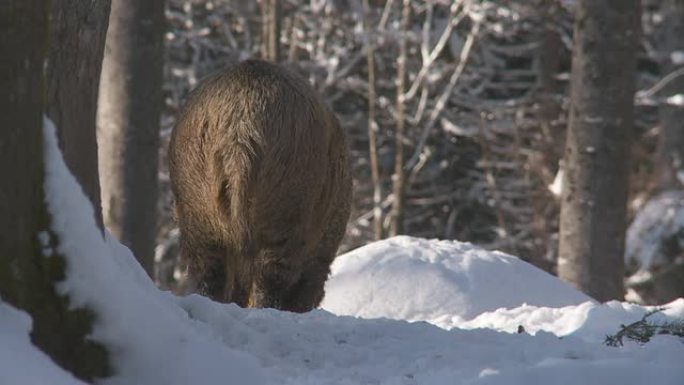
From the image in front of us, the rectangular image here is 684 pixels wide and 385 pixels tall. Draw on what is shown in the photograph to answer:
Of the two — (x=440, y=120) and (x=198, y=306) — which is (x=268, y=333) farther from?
(x=440, y=120)

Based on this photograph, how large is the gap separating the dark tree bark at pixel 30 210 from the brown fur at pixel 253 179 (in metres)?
2.25

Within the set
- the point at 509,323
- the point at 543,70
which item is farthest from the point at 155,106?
the point at 543,70

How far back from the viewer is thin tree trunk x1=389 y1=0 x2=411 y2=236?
17.4 meters

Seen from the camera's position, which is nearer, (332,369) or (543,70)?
(332,369)

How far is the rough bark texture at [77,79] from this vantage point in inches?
149

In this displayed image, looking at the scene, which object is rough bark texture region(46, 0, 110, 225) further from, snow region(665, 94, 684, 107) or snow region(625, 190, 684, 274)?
snow region(665, 94, 684, 107)

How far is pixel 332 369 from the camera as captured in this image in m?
4.10

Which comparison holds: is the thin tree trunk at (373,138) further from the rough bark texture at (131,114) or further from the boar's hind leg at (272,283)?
the boar's hind leg at (272,283)

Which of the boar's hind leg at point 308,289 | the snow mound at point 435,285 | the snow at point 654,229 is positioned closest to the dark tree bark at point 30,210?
the boar's hind leg at point 308,289

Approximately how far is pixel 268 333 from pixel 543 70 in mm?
16671

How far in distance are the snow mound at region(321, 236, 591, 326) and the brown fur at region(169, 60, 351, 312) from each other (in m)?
1.01

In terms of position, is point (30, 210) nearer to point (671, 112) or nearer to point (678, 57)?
point (678, 57)

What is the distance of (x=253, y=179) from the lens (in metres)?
5.90

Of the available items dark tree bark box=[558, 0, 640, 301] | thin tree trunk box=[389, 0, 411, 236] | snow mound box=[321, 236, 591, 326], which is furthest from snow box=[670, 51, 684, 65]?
snow mound box=[321, 236, 591, 326]
